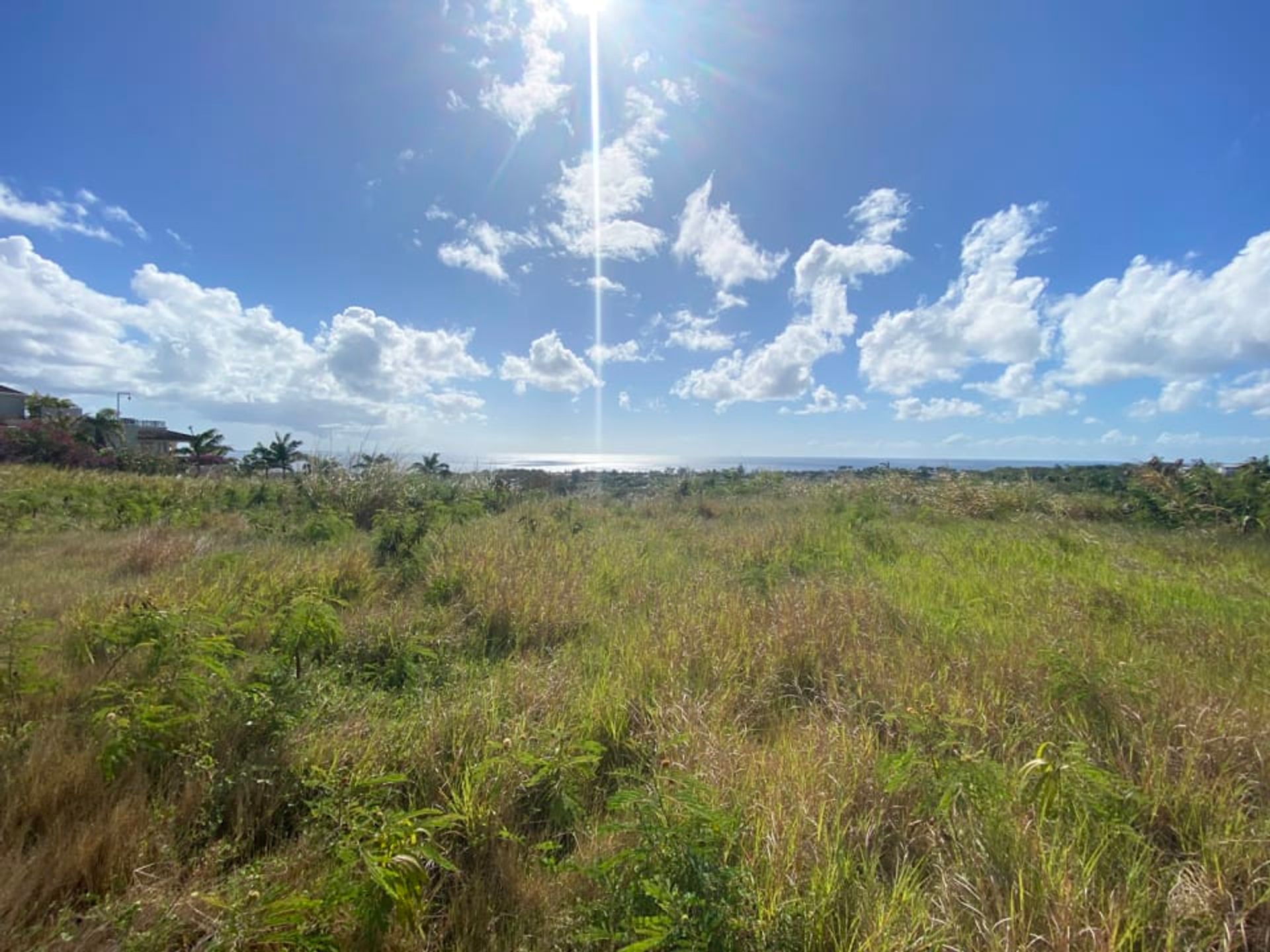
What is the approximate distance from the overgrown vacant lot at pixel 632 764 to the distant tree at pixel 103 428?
37469 mm

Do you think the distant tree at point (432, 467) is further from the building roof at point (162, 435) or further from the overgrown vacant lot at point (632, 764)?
the building roof at point (162, 435)

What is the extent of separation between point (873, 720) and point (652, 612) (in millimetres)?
1830

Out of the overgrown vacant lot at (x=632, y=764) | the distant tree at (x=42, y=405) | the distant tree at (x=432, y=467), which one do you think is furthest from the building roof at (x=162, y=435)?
the overgrown vacant lot at (x=632, y=764)

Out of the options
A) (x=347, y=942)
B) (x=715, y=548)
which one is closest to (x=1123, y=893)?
(x=347, y=942)

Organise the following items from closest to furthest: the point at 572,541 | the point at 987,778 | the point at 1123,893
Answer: the point at 1123,893 → the point at 987,778 → the point at 572,541

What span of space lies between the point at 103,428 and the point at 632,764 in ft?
146

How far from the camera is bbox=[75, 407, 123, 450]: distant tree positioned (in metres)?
29.5

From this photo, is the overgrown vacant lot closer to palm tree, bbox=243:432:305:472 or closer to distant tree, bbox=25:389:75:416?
palm tree, bbox=243:432:305:472

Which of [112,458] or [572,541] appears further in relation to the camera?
[112,458]

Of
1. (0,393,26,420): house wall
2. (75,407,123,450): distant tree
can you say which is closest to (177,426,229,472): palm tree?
(75,407,123,450): distant tree

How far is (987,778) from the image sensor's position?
5.83 feet

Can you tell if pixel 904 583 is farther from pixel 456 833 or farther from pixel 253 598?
pixel 253 598

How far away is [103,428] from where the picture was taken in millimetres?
30578

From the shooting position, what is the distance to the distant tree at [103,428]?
1163 inches
